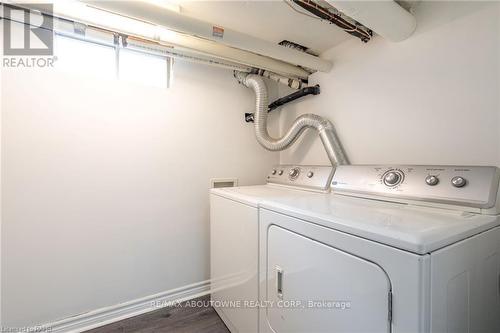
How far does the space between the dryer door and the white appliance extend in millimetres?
164

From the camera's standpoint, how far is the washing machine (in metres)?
0.62

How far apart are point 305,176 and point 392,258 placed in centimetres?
104

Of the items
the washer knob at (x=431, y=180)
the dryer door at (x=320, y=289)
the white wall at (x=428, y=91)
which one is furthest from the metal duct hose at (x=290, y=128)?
the dryer door at (x=320, y=289)

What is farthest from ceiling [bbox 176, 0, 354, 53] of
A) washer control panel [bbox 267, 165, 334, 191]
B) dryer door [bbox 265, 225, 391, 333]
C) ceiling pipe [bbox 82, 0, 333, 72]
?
dryer door [bbox 265, 225, 391, 333]

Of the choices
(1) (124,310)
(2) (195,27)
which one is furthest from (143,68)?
(1) (124,310)

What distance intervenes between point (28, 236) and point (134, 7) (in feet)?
4.71

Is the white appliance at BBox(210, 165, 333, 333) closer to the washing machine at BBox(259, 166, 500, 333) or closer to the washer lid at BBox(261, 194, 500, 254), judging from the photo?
the washing machine at BBox(259, 166, 500, 333)

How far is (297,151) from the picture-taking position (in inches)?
84.4

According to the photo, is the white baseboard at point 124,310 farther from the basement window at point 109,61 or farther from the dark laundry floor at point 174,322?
the basement window at point 109,61

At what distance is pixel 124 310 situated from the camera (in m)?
1.62

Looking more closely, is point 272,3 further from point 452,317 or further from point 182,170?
point 452,317

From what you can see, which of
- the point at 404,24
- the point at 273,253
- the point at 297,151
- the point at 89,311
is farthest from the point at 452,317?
the point at 89,311

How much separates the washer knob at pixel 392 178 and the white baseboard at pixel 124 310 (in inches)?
63.4

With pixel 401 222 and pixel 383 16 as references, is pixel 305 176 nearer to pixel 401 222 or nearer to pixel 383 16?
pixel 401 222
